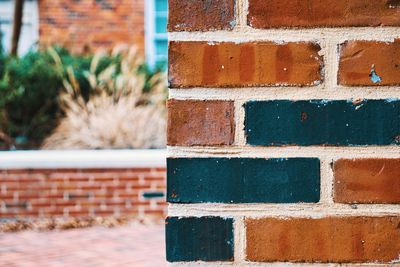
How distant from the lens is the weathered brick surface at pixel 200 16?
2.69 ft

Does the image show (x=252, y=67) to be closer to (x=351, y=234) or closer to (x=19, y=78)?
(x=351, y=234)

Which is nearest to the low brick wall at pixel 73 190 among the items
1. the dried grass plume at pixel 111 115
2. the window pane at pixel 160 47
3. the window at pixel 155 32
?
the dried grass plume at pixel 111 115

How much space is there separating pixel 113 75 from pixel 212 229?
20.9 feet

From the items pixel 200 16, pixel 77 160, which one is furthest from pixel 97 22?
pixel 200 16

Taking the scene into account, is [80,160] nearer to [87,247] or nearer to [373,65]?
[87,247]

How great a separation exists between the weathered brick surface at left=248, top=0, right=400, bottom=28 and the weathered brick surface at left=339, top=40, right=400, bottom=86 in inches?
1.3

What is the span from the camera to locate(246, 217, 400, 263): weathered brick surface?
2.67ft

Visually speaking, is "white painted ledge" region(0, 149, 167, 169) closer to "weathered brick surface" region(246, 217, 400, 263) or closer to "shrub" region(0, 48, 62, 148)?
"shrub" region(0, 48, 62, 148)

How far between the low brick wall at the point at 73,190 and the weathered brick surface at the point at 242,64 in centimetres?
432

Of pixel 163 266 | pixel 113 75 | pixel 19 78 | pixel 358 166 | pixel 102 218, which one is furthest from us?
pixel 113 75

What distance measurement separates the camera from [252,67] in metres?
0.82

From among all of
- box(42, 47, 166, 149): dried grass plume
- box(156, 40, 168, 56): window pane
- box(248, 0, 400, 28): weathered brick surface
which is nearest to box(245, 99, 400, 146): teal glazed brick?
box(248, 0, 400, 28): weathered brick surface

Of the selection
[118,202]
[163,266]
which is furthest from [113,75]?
[163,266]

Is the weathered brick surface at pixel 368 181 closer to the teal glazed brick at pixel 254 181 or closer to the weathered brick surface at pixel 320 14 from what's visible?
the teal glazed brick at pixel 254 181
